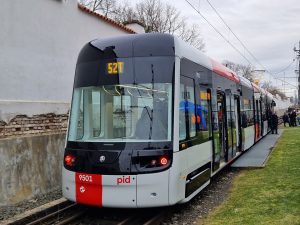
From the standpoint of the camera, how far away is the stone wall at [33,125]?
8883 mm

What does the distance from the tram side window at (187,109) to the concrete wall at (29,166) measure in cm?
356

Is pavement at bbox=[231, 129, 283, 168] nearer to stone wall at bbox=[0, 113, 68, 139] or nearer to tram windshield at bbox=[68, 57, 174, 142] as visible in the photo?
stone wall at bbox=[0, 113, 68, 139]

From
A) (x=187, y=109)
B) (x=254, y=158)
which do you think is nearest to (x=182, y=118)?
(x=187, y=109)

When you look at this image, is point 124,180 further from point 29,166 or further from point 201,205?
point 29,166

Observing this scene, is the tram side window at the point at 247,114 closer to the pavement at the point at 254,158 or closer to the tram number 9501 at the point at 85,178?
the pavement at the point at 254,158

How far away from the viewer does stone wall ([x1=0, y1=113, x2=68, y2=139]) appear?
350 inches

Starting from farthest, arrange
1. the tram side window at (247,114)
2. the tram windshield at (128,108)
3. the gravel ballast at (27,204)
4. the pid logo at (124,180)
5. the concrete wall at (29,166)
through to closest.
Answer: the tram side window at (247,114) < the concrete wall at (29,166) < the gravel ballast at (27,204) < the tram windshield at (128,108) < the pid logo at (124,180)

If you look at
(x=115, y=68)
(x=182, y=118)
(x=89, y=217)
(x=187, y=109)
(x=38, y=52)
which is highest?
(x=38, y=52)

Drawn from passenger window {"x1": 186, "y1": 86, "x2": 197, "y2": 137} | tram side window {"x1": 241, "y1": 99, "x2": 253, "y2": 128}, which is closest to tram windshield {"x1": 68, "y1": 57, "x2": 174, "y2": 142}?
passenger window {"x1": 186, "y1": 86, "x2": 197, "y2": 137}

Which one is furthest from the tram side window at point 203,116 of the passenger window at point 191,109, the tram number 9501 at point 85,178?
the tram number 9501 at point 85,178

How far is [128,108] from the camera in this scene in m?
7.37

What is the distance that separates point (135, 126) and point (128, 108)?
1.17 ft

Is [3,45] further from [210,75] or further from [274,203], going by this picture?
[274,203]

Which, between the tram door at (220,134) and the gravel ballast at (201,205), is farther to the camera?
the tram door at (220,134)
